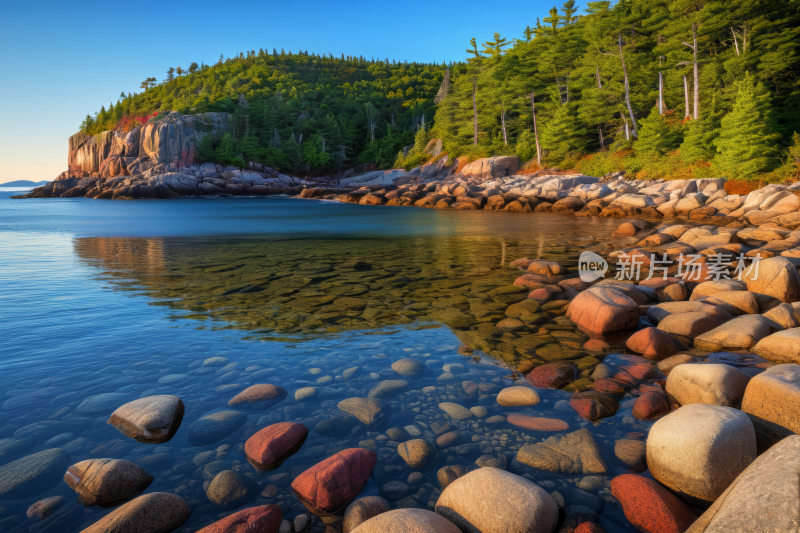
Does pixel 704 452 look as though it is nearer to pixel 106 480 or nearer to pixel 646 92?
pixel 106 480

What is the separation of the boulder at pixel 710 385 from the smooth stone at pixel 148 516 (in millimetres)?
4475

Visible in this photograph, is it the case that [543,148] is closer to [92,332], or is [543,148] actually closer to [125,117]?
[92,332]

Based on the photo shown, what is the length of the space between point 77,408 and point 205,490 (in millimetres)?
2195

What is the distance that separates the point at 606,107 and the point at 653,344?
44153mm

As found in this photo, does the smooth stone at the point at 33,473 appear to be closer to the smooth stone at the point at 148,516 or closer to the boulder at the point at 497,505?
the smooth stone at the point at 148,516

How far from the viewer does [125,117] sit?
11138cm

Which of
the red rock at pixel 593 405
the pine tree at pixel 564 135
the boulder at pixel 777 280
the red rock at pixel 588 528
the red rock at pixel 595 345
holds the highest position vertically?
the pine tree at pixel 564 135

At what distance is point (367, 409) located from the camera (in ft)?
14.0

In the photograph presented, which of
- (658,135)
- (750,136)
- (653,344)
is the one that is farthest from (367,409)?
(658,135)

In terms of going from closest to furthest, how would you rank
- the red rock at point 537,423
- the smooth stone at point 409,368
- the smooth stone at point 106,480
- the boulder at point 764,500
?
the boulder at point 764,500 < the smooth stone at point 106,480 < the red rock at point 537,423 < the smooth stone at point 409,368

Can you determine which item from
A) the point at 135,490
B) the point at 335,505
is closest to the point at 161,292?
the point at 135,490

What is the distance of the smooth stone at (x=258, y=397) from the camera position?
171 inches

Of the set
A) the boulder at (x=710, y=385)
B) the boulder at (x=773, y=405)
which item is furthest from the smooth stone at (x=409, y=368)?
the boulder at (x=773, y=405)

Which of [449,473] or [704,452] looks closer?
[704,452]
